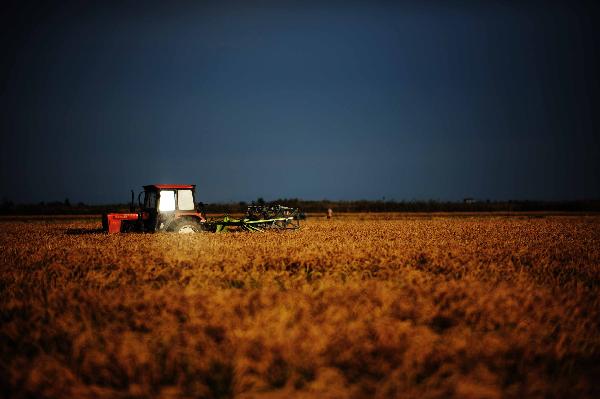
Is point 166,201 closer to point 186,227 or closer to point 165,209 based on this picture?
point 165,209

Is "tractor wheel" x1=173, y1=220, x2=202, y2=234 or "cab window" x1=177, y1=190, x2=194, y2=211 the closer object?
"tractor wheel" x1=173, y1=220, x2=202, y2=234

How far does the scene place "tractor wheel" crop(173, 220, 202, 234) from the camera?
15.2 meters

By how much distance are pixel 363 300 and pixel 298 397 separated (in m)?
2.39

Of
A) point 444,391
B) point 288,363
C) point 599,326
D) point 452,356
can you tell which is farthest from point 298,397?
point 599,326

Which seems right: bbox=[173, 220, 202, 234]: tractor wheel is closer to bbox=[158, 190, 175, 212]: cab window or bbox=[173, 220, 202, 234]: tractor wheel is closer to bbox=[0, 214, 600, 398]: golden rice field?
bbox=[158, 190, 175, 212]: cab window

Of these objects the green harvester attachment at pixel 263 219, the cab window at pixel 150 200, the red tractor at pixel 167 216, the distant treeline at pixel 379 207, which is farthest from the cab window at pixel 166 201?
the distant treeline at pixel 379 207

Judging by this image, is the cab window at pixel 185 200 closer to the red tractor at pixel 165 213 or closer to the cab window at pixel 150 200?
the red tractor at pixel 165 213

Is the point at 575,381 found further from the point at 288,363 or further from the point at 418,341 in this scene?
the point at 288,363

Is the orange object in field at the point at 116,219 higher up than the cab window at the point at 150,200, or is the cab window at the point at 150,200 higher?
the cab window at the point at 150,200

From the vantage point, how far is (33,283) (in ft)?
23.9

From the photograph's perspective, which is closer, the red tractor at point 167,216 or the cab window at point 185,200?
the red tractor at point 167,216

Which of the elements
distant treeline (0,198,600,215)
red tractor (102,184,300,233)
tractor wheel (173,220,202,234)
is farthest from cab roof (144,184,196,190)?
distant treeline (0,198,600,215)

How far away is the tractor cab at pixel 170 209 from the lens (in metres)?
15.4

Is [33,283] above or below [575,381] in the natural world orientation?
above
